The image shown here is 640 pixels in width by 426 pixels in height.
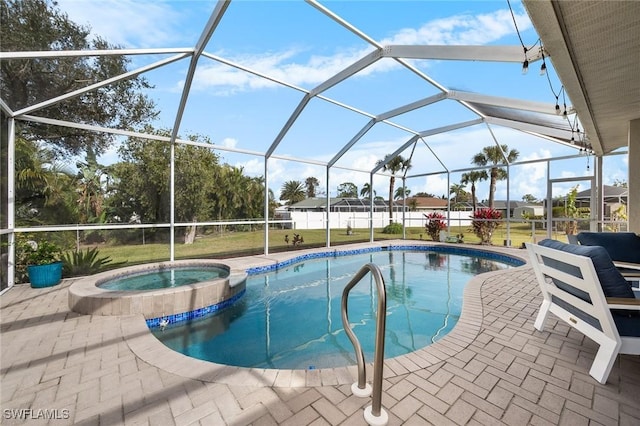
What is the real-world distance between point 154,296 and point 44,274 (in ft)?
9.34

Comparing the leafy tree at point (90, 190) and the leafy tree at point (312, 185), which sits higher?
the leafy tree at point (312, 185)

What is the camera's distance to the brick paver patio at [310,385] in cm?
185

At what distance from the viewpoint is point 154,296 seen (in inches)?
160

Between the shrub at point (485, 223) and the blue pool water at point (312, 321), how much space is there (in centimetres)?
425

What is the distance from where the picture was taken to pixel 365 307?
518cm

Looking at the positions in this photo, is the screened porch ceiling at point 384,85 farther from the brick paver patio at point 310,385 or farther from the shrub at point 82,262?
the brick paver patio at point 310,385

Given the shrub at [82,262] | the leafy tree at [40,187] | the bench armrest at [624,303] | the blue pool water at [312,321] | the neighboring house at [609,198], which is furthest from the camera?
the neighboring house at [609,198]

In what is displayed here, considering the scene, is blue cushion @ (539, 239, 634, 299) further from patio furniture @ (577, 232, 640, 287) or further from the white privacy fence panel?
the white privacy fence panel

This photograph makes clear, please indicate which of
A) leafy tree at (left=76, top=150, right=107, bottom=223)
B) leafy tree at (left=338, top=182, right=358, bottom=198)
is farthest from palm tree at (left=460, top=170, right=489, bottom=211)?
leafy tree at (left=76, top=150, right=107, bottom=223)

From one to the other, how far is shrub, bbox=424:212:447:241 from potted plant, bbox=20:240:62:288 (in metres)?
12.6

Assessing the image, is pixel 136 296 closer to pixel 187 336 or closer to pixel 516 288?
pixel 187 336

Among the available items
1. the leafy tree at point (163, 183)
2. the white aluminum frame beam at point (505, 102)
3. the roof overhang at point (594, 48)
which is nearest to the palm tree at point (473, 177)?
the white aluminum frame beam at point (505, 102)

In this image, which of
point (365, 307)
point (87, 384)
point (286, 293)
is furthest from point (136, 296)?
point (365, 307)

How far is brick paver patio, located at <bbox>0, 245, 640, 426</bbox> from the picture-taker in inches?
72.7
